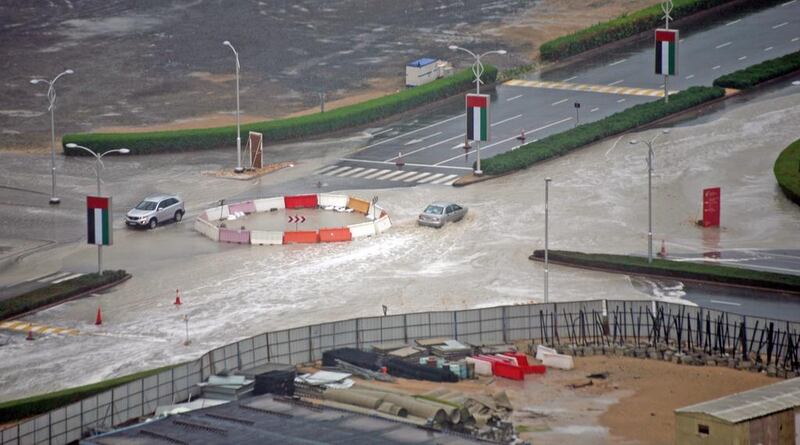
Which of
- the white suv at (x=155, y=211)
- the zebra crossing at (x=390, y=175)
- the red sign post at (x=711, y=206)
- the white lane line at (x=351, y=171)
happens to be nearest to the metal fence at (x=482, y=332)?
the red sign post at (x=711, y=206)

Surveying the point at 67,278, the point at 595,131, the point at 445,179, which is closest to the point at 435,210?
the point at 445,179

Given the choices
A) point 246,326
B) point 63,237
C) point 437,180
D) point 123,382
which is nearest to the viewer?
point 123,382

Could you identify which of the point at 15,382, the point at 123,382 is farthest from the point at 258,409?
the point at 15,382

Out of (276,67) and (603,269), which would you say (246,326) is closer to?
(603,269)

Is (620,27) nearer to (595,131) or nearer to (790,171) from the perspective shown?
(595,131)

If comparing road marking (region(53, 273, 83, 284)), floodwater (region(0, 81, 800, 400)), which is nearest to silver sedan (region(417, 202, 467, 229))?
floodwater (region(0, 81, 800, 400))

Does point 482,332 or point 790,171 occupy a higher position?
point 790,171
